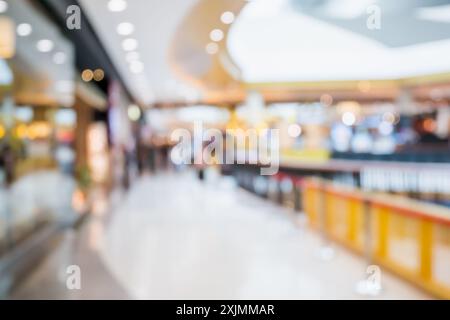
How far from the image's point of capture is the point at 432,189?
8.39 meters

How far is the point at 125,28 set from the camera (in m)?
5.39

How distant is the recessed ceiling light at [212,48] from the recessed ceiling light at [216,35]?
27 centimetres

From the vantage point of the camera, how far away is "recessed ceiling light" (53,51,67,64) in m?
6.48

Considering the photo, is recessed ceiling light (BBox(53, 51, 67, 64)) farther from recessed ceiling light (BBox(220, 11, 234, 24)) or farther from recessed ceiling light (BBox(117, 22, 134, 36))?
recessed ceiling light (BBox(220, 11, 234, 24))

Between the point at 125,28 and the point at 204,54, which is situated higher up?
the point at 204,54

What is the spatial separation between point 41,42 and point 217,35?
7.99 ft

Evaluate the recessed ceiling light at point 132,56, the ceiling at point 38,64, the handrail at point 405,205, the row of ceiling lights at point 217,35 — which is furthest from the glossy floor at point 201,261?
the row of ceiling lights at point 217,35

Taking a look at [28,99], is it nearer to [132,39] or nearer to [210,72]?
[132,39]

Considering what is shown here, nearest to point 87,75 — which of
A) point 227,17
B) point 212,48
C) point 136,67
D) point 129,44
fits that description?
point 136,67

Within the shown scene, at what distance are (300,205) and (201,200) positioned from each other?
345cm

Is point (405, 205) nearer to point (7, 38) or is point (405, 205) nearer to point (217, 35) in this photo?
point (217, 35)

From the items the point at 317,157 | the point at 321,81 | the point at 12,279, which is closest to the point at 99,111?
the point at 321,81

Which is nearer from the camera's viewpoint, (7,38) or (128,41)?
(7,38)

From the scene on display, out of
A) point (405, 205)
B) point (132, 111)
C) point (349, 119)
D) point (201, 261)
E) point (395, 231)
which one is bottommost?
point (201, 261)
